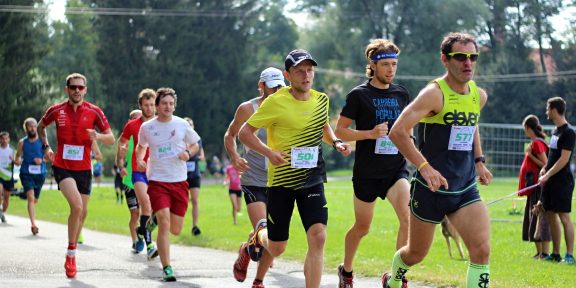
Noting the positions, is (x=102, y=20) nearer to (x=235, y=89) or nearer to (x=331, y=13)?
(x=235, y=89)

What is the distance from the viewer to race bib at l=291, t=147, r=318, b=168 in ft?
29.3

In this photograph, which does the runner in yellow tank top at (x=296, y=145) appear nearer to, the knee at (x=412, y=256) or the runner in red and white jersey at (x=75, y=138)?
the knee at (x=412, y=256)

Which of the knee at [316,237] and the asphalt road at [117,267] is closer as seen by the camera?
the knee at [316,237]

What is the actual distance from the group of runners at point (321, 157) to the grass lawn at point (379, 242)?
4.99 ft

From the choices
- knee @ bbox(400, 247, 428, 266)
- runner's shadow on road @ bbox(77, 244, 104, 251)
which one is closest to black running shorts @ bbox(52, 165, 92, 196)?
runner's shadow on road @ bbox(77, 244, 104, 251)

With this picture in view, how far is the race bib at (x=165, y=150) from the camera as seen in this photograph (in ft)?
39.5

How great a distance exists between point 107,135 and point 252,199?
2719 millimetres

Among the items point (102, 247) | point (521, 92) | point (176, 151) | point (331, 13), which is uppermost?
point (331, 13)

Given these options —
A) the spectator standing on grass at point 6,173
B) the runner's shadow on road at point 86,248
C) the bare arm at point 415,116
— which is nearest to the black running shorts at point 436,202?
the bare arm at point 415,116

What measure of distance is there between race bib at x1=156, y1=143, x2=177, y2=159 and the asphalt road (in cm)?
137

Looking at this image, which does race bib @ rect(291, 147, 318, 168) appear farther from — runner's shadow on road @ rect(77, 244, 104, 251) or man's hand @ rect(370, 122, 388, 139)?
runner's shadow on road @ rect(77, 244, 104, 251)

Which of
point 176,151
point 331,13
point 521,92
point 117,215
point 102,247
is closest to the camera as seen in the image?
point 176,151

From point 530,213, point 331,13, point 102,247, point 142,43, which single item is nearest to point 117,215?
point 102,247

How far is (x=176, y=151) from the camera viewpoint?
12062 mm
